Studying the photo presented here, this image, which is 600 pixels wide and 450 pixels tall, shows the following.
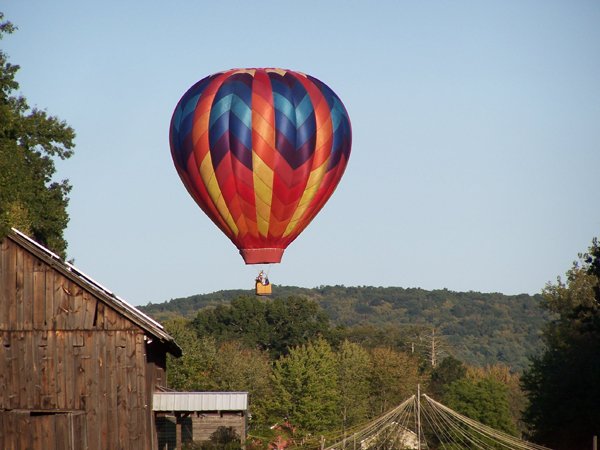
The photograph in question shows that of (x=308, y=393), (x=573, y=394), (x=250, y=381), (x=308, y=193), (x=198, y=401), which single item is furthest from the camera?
(x=250, y=381)

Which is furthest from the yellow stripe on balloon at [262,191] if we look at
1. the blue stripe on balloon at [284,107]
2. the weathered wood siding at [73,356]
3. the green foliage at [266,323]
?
the green foliage at [266,323]

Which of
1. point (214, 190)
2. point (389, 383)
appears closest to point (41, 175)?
point (214, 190)

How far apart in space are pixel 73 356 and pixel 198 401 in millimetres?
4568

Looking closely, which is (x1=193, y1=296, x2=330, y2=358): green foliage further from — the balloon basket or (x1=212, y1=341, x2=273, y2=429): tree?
the balloon basket

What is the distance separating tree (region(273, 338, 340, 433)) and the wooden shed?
148ft

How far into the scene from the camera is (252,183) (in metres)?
46.6

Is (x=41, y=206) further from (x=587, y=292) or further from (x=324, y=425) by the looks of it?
(x=587, y=292)

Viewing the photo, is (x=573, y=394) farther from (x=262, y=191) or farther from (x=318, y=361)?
(x=318, y=361)

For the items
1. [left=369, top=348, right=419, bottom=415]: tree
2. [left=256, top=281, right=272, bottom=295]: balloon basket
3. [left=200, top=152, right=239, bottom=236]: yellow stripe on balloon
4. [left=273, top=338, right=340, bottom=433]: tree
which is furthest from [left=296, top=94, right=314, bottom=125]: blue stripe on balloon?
[left=369, top=348, right=419, bottom=415]: tree

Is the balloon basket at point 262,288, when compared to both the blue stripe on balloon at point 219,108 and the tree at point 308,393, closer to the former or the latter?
the blue stripe on balloon at point 219,108

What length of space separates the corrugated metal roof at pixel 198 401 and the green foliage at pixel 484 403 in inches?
1704

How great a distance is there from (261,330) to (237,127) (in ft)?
318

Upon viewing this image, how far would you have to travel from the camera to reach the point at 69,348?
1649 inches

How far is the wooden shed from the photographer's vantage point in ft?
137
